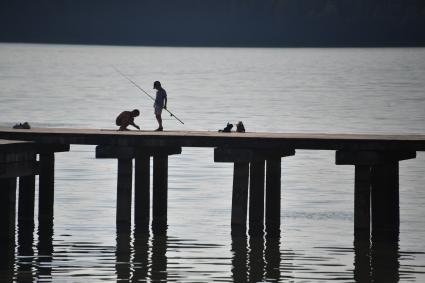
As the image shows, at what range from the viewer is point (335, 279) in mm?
36500

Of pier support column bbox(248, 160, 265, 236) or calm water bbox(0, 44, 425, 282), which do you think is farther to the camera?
pier support column bbox(248, 160, 265, 236)

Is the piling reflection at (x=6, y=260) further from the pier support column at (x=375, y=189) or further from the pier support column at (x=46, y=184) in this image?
the pier support column at (x=375, y=189)

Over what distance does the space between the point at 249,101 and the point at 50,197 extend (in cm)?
10635

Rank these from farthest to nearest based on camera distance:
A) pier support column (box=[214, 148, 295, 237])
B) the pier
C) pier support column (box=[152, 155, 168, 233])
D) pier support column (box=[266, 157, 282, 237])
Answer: pier support column (box=[152, 155, 168, 233])
pier support column (box=[266, 157, 282, 237])
pier support column (box=[214, 148, 295, 237])
the pier

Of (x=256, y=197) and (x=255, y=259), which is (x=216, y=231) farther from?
(x=255, y=259)

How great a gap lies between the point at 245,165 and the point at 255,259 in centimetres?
320

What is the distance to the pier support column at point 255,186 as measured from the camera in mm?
40875

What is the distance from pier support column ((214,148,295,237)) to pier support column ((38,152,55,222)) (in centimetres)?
553

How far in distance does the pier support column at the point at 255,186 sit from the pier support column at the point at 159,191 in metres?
2.57

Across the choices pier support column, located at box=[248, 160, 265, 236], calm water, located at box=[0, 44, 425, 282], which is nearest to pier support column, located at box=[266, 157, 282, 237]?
pier support column, located at box=[248, 160, 265, 236]

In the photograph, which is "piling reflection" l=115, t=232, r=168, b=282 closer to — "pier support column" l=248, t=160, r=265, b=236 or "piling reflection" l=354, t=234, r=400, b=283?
"pier support column" l=248, t=160, r=265, b=236

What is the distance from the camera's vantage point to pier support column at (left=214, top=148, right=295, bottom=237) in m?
40.9

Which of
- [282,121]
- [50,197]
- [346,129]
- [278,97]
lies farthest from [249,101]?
[50,197]

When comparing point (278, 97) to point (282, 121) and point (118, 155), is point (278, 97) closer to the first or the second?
point (282, 121)
